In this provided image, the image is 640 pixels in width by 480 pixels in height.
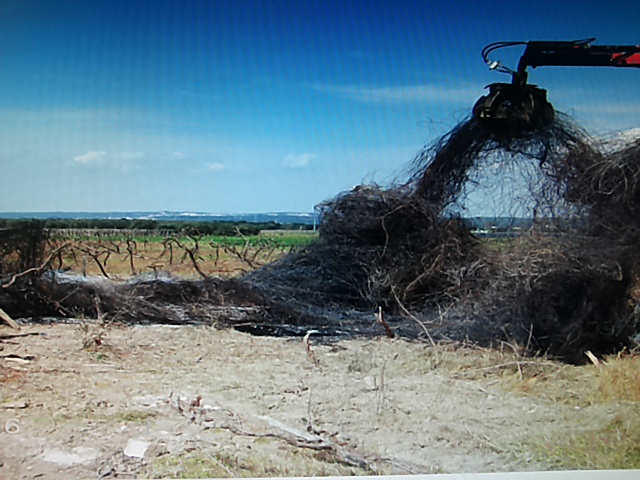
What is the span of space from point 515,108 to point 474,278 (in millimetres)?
904

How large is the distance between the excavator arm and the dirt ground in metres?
1.18

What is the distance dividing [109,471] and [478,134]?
2.28m

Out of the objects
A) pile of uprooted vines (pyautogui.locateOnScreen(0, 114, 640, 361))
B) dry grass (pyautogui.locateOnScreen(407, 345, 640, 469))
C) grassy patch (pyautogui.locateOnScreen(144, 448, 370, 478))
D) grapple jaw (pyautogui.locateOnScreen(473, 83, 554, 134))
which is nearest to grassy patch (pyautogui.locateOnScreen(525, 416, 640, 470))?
dry grass (pyautogui.locateOnScreen(407, 345, 640, 469))

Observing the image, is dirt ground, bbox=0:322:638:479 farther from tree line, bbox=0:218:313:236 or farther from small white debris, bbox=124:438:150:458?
tree line, bbox=0:218:313:236

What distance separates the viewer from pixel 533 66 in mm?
3088

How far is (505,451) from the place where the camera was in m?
2.84

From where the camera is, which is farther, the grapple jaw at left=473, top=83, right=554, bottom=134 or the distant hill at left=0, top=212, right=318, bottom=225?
the grapple jaw at left=473, top=83, right=554, bottom=134

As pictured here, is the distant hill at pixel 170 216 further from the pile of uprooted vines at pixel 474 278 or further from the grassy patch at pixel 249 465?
the grassy patch at pixel 249 465

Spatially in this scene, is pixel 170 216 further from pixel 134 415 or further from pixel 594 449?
pixel 594 449

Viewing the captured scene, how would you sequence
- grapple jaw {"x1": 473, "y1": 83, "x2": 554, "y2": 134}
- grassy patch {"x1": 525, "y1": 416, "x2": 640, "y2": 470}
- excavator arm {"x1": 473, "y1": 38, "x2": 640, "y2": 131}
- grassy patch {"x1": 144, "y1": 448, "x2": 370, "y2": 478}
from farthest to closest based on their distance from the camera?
grapple jaw {"x1": 473, "y1": 83, "x2": 554, "y2": 134} → excavator arm {"x1": 473, "y1": 38, "x2": 640, "y2": 131} → grassy patch {"x1": 525, "y1": 416, "x2": 640, "y2": 470} → grassy patch {"x1": 144, "y1": 448, "x2": 370, "y2": 478}

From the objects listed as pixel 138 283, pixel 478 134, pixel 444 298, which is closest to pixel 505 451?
pixel 444 298

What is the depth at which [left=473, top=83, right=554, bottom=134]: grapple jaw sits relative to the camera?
3.21 m

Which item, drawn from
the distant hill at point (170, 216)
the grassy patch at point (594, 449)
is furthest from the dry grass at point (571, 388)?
the distant hill at point (170, 216)

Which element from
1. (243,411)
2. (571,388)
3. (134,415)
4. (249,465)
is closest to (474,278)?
(571,388)
